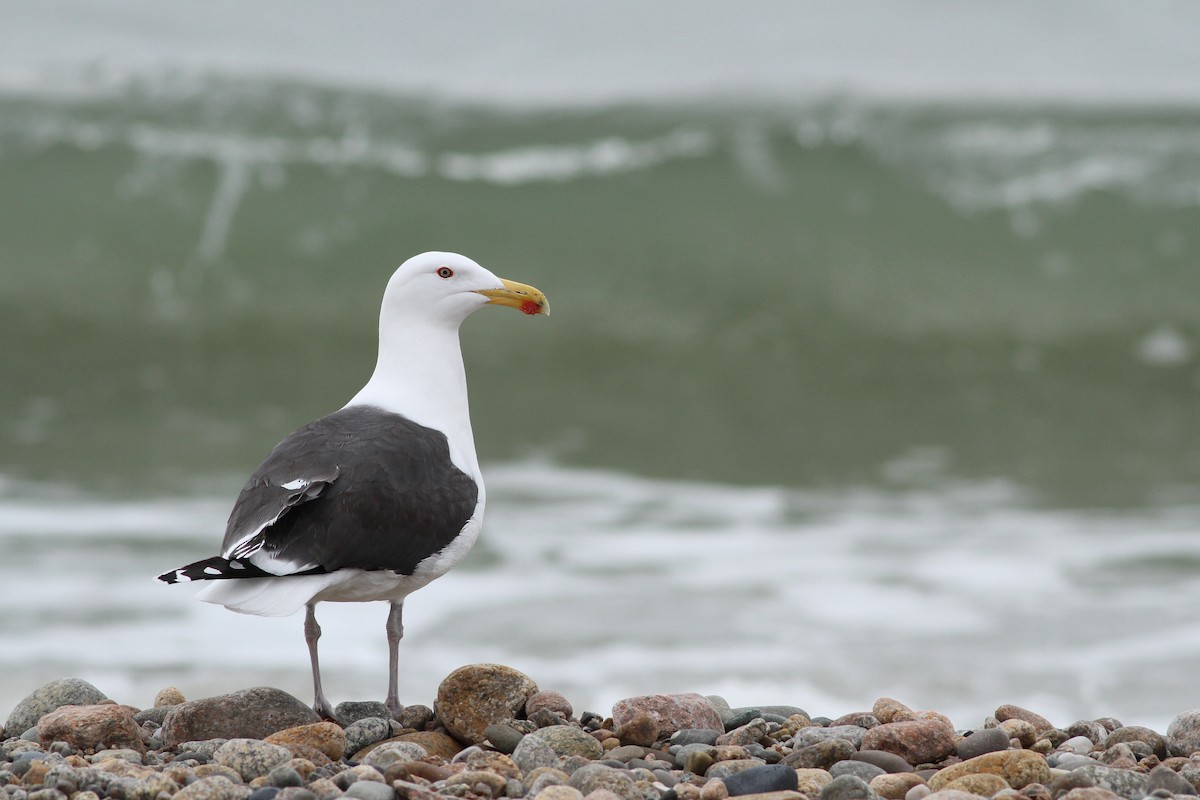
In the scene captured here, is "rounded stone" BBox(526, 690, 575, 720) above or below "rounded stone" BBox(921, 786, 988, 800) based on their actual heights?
above

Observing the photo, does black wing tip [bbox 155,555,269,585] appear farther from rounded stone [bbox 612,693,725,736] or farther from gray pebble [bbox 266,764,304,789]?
rounded stone [bbox 612,693,725,736]

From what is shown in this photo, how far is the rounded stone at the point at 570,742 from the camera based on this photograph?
4.59m

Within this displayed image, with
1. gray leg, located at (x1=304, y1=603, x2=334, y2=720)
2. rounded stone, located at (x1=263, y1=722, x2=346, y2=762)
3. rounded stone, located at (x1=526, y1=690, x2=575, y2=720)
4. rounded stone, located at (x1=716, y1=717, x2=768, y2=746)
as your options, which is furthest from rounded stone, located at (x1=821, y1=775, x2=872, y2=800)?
gray leg, located at (x1=304, y1=603, x2=334, y2=720)

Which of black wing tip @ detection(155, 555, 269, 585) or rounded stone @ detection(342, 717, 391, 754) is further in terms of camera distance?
rounded stone @ detection(342, 717, 391, 754)

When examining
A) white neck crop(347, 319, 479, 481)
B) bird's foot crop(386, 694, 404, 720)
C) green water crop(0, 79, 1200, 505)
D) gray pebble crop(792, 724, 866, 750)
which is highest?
green water crop(0, 79, 1200, 505)

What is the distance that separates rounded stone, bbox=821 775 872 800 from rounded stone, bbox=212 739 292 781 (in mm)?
1658

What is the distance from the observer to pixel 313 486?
4707 millimetres

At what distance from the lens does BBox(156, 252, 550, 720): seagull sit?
456cm

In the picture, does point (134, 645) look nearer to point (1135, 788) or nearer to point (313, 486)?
point (313, 486)

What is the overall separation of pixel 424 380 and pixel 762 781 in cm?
228

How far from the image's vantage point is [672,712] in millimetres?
5016

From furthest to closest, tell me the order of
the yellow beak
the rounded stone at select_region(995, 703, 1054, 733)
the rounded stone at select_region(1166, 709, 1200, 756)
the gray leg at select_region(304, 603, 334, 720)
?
the yellow beak → the rounded stone at select_region(995, 703, 1054, 733) → the gray leg at select_region(304, 603, 334, 720) → the rounded stone at select_region(1166, 709, 1200, 756)

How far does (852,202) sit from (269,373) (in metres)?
8.57

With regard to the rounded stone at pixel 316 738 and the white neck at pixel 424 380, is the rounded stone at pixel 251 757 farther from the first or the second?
the white neck at pixel 424 380
